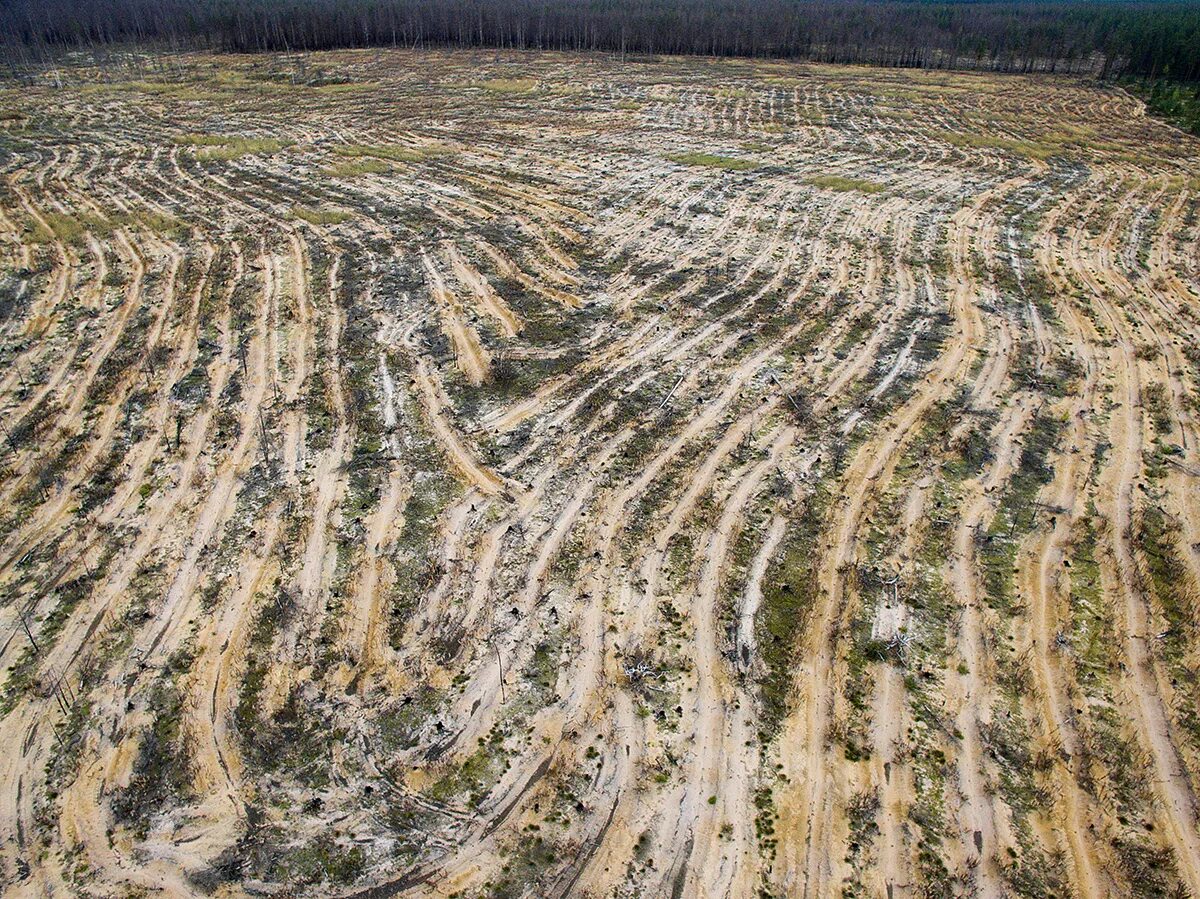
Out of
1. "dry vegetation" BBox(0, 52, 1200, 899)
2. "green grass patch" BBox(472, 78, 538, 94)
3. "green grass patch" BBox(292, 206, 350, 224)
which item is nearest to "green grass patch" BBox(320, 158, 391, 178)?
"green grass patch" BBox(292, 206, 350, 224)

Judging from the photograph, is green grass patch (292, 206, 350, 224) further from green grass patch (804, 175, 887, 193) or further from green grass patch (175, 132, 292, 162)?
green grass patch (804, 175, 887, 193)

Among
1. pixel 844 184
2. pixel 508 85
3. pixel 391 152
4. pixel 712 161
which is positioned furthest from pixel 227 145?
pixel 844 184

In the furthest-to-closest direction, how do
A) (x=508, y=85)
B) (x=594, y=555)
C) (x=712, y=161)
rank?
(x=508, y=85), (x=712, y=161), (x=594, y=555)

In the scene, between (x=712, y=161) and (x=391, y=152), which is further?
(x=391, y=152)

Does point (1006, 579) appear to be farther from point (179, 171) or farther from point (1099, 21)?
point (1099, 21)

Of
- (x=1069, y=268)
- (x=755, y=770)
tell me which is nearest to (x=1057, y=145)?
(x=1069, y=268)

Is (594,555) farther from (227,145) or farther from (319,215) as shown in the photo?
(227,145)

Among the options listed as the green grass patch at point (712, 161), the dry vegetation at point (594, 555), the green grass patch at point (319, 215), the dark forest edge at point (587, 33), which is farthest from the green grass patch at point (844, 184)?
the dark forest edge at point (587, 33)

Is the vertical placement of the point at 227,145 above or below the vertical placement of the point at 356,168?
above
